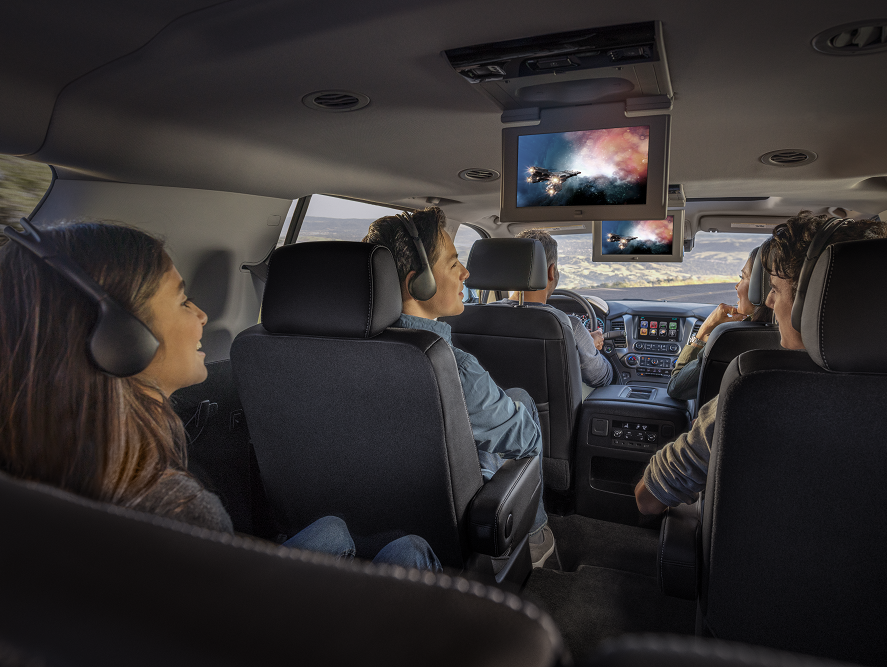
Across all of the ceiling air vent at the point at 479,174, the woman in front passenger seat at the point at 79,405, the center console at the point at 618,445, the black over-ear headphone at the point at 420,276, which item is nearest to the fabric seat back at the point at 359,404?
the black over-ear headphone at the point at 420,276

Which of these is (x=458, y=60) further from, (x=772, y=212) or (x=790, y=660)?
(x=772, y=212)

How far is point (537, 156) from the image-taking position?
2.32 meters

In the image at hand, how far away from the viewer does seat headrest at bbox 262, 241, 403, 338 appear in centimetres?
148

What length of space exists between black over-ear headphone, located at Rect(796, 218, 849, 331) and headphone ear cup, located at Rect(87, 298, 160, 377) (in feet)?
4.76

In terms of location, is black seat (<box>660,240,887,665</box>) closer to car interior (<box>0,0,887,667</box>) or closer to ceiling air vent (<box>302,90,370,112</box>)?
car interior (<box>0,0,887,667</box>)

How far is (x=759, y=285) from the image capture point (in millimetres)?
2270

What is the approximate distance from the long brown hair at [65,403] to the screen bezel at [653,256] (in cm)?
335

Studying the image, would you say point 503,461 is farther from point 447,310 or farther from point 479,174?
point 479,174

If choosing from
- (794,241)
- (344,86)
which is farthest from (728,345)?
(344,86)

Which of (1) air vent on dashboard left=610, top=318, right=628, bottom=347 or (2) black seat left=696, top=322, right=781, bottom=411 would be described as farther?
(1) air vent on dashboard left=610, top=318, right=628, bottom=347

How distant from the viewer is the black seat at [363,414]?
4.91 feet

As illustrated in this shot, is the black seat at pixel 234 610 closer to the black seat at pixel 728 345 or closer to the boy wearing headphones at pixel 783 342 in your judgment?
the boy wearing headphones at pixel 783 342

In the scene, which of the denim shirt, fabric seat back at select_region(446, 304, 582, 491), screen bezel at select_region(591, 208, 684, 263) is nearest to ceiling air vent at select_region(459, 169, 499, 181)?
screen bezel at select_region(591, 208, 684, 263)

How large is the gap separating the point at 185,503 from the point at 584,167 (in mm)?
2004
